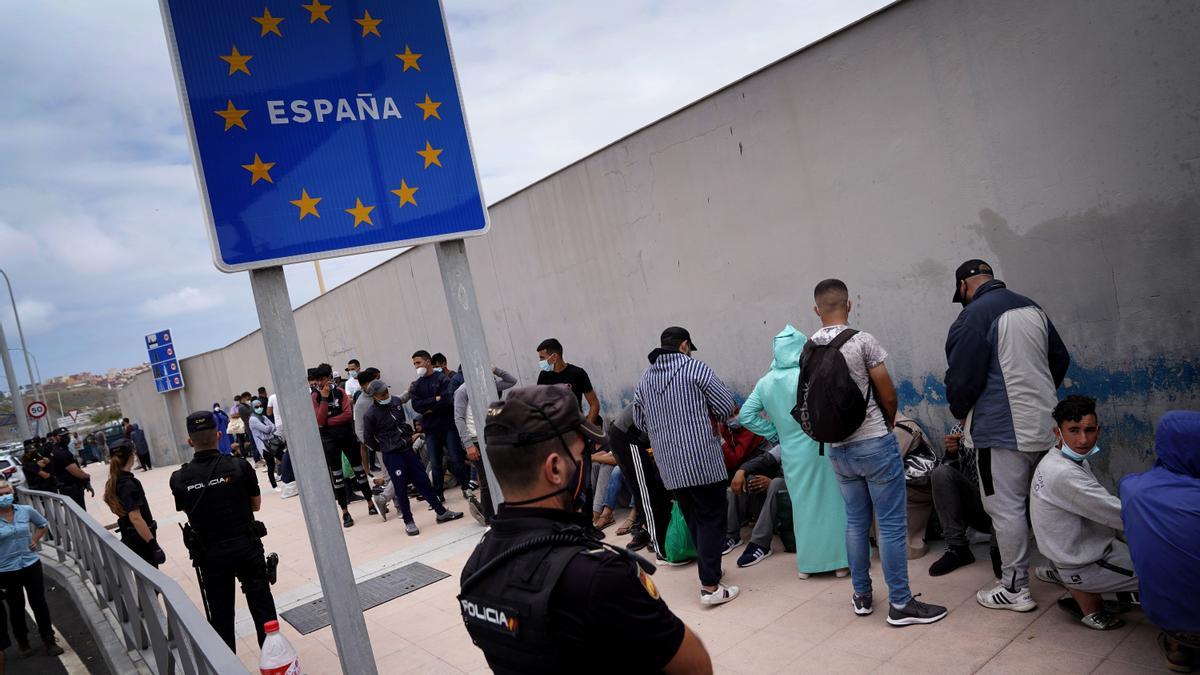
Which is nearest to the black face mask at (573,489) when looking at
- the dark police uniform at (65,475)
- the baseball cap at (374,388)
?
the baseball cap at (374,388)

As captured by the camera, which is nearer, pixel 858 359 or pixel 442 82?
pixel 442 82

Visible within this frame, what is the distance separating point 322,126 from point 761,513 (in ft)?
13.4

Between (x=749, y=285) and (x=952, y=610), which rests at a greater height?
(x=749, y=285)

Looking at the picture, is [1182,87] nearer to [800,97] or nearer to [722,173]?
[800,97]

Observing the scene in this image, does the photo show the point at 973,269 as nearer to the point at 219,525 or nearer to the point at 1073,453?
the point at 1073,453

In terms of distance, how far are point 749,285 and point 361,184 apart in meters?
3.89

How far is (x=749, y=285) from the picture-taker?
243 inches

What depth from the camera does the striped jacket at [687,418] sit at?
4742 mm

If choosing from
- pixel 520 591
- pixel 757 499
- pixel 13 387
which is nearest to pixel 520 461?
pixel 520 591

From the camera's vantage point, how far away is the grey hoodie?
3.51 m

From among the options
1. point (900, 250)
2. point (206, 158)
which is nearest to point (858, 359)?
point (900, 250)

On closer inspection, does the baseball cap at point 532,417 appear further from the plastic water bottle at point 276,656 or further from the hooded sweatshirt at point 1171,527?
the hooded sweatshirt at point 1171,527

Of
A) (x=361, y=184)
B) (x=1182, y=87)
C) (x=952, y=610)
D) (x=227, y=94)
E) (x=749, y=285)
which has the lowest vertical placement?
(x=952, y=610)

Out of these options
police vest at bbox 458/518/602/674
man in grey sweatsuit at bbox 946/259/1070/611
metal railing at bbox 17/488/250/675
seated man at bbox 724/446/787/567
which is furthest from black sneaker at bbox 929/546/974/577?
metal railing at bbox 17/488/250/675
